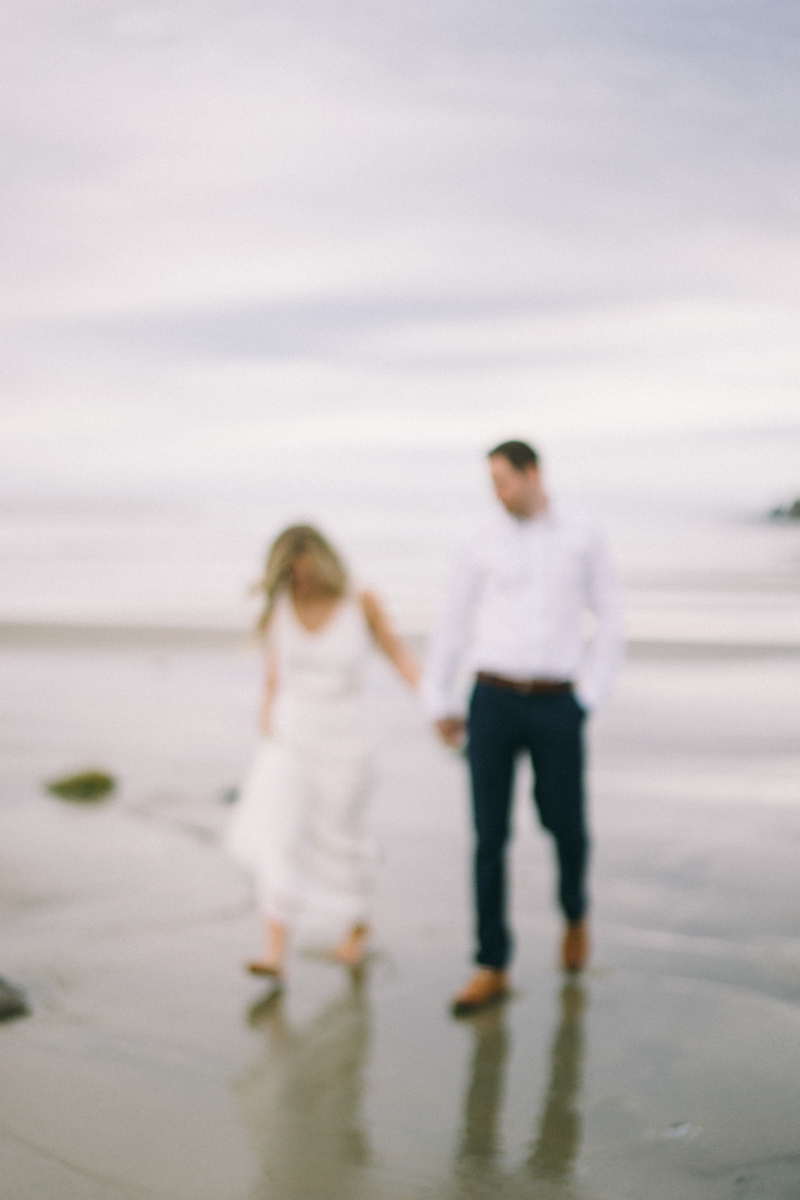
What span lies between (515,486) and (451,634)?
23.1 inches

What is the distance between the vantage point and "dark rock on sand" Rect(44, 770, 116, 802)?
288 inches

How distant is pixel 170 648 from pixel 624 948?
10431 millimetres

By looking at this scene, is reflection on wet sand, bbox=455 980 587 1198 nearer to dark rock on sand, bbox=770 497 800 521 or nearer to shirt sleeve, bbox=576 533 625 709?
shirt sleeve, bbox=576 533 625 709

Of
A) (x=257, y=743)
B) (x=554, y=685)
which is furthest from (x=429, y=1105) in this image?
(x=257, y=743)

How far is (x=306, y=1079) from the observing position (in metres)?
3.75

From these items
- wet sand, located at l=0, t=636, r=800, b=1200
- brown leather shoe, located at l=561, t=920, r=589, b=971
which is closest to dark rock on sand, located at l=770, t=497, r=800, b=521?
wet sand, located at l=0, t=636, r=800, b=1200

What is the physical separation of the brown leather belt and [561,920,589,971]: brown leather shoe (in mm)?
917

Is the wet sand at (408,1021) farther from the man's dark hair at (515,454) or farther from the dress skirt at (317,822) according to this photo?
the man's dark hair at (515,454)

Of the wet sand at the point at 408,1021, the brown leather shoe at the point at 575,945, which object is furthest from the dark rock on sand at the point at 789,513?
the brown leather shoe at the point at 575,945

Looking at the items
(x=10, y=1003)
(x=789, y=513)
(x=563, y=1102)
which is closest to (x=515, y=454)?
(x=563, y=1102)

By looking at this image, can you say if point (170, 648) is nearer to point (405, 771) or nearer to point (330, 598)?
point (405, 771)

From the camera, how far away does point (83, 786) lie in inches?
290

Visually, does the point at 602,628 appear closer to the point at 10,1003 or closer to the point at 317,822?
the point at 317,822

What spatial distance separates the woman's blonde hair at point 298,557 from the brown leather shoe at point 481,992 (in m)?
1.49
